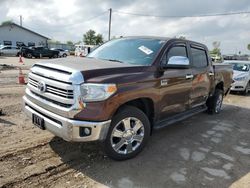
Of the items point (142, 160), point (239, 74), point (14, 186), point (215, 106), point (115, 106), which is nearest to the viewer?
point (14, 186)

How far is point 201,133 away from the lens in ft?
19.7

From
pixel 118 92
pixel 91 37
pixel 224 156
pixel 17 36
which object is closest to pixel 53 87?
pixel 118 92

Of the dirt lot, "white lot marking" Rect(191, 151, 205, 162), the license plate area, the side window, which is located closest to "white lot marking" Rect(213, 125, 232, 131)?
the dirt lot

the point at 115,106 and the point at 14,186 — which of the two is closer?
the point at 14,186

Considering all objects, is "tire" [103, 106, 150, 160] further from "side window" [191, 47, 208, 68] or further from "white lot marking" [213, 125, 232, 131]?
"white lot marking" [213, 125, 232, 131]

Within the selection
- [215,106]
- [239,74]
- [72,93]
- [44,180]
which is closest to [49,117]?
[72,93]

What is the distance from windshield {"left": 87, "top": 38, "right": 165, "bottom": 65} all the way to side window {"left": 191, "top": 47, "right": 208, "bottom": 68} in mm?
1212

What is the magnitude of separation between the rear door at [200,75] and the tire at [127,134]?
1.79 meters

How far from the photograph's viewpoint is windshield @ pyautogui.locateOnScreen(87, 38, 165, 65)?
15.5 feet

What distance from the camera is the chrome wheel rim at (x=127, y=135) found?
4117 mm

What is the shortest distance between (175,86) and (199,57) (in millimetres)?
1637

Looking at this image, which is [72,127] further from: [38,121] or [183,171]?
[183,171]

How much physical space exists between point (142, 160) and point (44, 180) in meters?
1.55

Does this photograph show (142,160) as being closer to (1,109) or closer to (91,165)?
(91,165)
